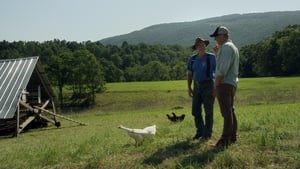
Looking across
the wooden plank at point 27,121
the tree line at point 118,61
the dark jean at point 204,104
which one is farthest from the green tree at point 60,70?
the dark jean at point 204,104

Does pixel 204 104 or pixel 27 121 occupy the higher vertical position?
pixel 204 104

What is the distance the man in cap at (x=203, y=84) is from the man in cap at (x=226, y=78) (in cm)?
105

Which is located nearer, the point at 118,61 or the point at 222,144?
the point at 222,144

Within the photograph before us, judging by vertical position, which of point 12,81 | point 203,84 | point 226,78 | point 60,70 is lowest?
point 60,70

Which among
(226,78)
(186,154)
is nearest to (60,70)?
(226,78)

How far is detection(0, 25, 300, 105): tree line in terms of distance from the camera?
243 ft

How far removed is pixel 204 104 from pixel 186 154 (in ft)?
5.72

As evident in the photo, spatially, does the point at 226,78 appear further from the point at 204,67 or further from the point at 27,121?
the point at 27,121

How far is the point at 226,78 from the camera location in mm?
7906

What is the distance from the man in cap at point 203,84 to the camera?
9062 millimetres

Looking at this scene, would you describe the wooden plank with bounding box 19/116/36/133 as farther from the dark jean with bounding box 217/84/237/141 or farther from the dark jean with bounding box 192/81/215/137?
the dark jean with bounding box 217/84/237/141

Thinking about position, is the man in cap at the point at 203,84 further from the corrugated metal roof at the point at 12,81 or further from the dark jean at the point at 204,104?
the corrugated metal roof at the point at 12,81

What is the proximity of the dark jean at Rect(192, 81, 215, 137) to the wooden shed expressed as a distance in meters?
14.0

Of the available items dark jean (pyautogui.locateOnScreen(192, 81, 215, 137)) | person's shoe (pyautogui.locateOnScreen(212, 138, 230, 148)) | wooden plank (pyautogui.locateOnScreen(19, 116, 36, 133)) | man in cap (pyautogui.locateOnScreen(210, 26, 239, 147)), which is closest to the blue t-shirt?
dark jean (pyautogui.locateOnScreen(192, 81, 215, 137))
